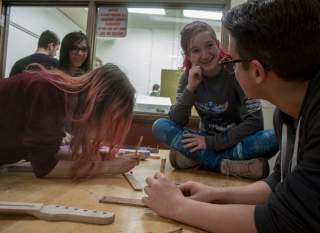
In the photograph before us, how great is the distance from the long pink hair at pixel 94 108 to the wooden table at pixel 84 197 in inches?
4.6

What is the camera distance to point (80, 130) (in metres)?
1.15

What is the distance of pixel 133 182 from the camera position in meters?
1.17

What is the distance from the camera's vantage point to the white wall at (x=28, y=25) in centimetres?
328

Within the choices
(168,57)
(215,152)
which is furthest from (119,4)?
(215,152)

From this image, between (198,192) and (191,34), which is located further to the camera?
(191,34)

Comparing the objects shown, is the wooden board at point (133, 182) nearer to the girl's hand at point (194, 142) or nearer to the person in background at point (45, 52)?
the girl's hand at point (194, 142)

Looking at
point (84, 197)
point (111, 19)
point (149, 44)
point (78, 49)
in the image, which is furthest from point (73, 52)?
point (149, 44)

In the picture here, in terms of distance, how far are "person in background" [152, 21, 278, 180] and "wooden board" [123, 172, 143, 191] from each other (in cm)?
39

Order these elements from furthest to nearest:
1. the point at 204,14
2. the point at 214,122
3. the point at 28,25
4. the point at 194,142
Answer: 1. the point at 28,25
2. the point at 204,14
3. the point at 214,122
4. the point at 194,142

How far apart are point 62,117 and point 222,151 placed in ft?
2.75

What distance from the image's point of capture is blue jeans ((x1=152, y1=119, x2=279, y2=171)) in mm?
1550

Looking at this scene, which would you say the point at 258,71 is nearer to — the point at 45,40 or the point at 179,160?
the point at 179,160

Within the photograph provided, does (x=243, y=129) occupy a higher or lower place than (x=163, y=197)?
higher

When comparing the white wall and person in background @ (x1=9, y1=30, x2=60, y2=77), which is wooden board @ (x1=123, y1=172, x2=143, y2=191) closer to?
person in background @ (x1=9, y1=30, x2=60, y2=77)
